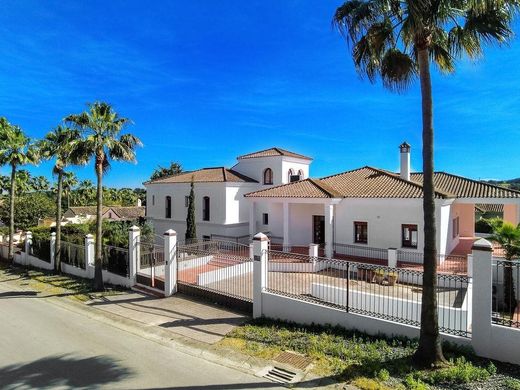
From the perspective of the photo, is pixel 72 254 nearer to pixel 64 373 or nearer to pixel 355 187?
pixel 64 373

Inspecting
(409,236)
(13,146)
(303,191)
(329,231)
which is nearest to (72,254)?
(13,146)

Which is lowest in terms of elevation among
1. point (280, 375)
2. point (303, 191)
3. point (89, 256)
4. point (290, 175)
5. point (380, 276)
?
point (280, 375)

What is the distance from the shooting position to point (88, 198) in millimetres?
72312

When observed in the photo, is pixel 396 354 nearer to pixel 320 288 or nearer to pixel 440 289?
pixel 320 288

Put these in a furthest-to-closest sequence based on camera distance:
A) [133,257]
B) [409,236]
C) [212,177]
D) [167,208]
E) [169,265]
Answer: [167,208] → [212,177] → [409,236] → [133,257] → [169,265]

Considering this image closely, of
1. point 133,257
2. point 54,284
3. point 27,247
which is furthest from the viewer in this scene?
point 27,247

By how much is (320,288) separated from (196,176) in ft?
67.1

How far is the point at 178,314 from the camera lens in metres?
11.9

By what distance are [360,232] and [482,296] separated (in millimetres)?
12279

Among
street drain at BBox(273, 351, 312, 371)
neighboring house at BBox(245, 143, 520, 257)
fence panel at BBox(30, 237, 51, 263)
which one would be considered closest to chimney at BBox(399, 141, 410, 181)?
neighboring house at BBox(245, 143, 520, 257)

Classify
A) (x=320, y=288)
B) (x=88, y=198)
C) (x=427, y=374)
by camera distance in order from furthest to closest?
(x=88, y=198)
(x=320, y=288)
(x=427, y=374)

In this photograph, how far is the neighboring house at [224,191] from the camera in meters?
26.4

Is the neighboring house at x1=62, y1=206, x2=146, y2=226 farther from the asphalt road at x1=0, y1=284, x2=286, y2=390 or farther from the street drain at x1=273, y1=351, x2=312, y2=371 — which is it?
the street drain at x1=273, y1=351, x2=312, y2=371

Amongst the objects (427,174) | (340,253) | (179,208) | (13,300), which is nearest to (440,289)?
(340,253)
